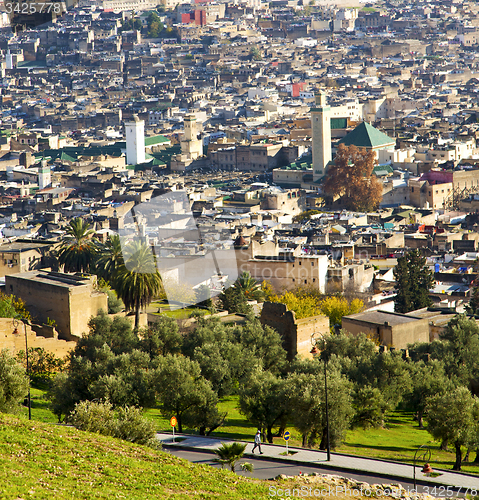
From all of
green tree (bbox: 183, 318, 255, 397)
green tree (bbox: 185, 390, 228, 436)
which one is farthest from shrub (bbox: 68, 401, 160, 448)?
green tree (bbox: 183, 318, 255, 397)

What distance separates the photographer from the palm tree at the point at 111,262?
3372 cm

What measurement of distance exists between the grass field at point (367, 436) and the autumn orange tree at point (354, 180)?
42.7 metres

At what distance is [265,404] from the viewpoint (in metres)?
22.9

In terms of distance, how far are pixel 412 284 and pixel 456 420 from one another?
1765cm

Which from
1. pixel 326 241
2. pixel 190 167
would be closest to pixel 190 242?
pixel 326 241

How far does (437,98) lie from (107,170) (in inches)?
2008

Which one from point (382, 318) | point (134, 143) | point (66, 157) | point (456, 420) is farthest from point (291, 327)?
point (66, 157)

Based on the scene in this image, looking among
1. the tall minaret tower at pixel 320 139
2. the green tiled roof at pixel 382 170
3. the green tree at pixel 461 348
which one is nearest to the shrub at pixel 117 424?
the green tree at pixel 461 348

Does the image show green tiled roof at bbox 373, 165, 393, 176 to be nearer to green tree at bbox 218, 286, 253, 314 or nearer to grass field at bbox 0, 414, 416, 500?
green tree at bbox 218, 286, 253, 314

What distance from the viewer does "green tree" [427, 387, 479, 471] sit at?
21.9 metres

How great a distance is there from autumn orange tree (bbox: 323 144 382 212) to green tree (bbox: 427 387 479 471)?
45581mm

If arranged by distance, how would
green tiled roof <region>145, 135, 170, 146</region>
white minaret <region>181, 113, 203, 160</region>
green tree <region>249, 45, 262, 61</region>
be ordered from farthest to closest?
1. green tree <region>249, 45, 262, 61</region>
2. green tiled roof <region>145, 135, 170, 146</region>
3. white minaret <region>181, 113, 203, 160</region>

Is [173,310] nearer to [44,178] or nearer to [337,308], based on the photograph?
[337,308]

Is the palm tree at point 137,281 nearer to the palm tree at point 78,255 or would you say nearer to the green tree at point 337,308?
the palm tree at point 78,255
